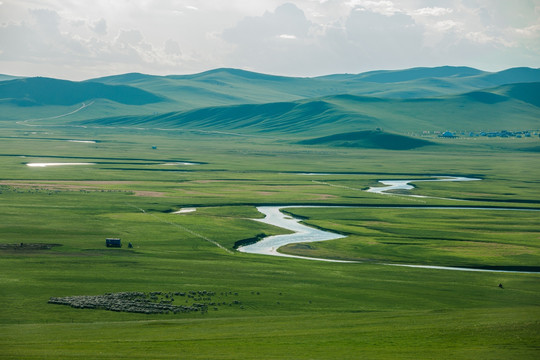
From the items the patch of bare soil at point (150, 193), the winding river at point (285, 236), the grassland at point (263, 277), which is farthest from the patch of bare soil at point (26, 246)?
the patch of bare soil at point (150, 193)

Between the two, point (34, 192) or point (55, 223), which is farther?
point (34, 192)

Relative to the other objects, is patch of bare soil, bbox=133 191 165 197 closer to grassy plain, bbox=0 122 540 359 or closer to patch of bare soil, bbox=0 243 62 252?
grassy plain, bbox=0 122 540 359

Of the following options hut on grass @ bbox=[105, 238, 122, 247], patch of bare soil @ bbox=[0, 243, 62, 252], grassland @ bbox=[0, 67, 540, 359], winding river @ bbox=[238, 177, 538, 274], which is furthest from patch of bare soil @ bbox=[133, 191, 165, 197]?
patch of bare soil @ bbox=[0, 243, 62, 252]

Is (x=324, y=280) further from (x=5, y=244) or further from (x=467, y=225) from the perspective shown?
(x=467, y=225)

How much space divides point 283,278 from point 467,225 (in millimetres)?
50949

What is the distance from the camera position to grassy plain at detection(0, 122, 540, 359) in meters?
50.7

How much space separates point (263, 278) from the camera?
247 ft

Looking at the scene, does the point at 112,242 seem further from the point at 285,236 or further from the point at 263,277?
the point at 285,236

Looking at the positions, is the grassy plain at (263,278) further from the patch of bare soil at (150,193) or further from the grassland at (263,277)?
the patch of bare soil at (150,193)

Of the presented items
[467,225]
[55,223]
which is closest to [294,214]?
[467,225]

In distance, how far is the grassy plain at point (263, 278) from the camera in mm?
50656

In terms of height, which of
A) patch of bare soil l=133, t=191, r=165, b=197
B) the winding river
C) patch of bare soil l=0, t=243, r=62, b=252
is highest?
patch of bare soil l=133, t=191, r=165, b=197

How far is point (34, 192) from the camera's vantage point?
468 ft

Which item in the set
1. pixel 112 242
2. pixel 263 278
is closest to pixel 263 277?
pixel 263 278
